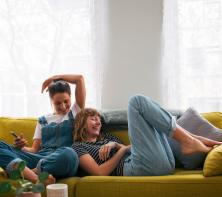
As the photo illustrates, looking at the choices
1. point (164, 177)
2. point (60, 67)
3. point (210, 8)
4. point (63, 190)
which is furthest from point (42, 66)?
point (63, 190)

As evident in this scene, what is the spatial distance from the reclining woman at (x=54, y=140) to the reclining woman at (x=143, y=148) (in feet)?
0.54

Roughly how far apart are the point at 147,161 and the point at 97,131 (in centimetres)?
46

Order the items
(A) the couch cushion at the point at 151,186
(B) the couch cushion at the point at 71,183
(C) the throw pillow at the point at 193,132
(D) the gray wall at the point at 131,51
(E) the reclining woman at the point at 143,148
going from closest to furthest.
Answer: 1. (A) the couch cushion at the point at 151,186
2. (B) the couch cushion at the point at 71,183
3. (E) the reclining woman at the point at 143,148
4. (C) the throw pillow at the point at 193,132
5. (D) the gray wall at the point at 131,51

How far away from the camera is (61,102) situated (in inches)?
102

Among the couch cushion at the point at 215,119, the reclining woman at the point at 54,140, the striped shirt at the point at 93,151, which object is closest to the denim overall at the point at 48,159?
the reclining woman at the point at 54,140

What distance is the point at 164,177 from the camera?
1.98 m

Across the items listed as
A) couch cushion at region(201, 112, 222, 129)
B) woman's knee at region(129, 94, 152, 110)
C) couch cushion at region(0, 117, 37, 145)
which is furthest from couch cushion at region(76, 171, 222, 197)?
couch cushion at region(0, 117, 37, 145)

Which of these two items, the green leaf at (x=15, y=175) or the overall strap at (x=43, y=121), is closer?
the green leaf at (x=15, y=175)

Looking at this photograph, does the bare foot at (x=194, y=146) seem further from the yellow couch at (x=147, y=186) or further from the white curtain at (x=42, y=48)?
the white curtain at (x=42, y=48)

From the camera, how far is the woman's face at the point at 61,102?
2564 mm

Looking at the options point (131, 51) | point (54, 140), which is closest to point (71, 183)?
point (54, 140)

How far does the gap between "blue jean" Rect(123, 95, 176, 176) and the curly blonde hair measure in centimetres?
36

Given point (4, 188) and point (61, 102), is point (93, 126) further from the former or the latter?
point (4, 188)

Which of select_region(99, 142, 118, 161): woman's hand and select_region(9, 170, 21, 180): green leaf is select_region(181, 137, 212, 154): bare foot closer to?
select_region(99, 142, 118, 161): woman's hand
